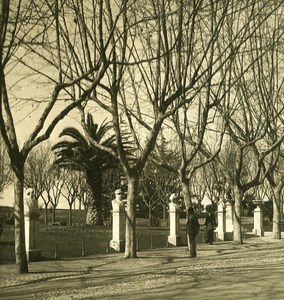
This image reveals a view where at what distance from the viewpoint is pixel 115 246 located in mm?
19672

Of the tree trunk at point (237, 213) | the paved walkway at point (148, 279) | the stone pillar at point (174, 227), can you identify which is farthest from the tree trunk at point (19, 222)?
Result: the tree trunk at point (237, 213)

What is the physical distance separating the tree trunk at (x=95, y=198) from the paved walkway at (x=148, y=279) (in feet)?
45.1

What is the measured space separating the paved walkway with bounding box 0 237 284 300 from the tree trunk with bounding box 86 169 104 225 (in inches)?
542

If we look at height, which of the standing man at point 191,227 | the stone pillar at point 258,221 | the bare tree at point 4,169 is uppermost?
the bare tree at point 4,169

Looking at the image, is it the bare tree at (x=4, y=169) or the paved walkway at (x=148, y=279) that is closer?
the paved walkway at (x=148, y=279)

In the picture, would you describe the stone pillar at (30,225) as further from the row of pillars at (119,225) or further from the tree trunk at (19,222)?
the tree trunk at (19,222)

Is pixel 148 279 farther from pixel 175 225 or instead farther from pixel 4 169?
pixel 4 169

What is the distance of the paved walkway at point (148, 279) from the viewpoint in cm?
901

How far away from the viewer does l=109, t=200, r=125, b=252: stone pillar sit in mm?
19578

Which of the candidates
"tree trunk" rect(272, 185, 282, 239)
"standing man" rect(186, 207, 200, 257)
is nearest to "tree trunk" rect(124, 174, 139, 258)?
"standing man" rect(186, 207, 200, 257)

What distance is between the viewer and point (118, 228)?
64.0 feet

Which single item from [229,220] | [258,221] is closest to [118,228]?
[229,220]

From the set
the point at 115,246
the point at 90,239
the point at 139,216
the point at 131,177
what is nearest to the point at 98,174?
the point at 90,239

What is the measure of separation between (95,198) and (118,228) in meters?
11.0
